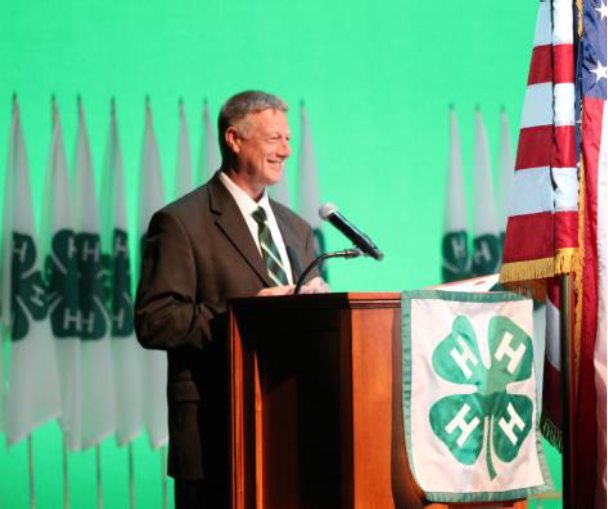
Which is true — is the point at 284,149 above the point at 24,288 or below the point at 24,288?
above

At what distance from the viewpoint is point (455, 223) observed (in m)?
6.52

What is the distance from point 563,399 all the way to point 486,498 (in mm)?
391

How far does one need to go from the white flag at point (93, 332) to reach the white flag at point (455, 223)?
2.24 metres

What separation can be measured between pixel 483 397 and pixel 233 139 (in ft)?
4.38

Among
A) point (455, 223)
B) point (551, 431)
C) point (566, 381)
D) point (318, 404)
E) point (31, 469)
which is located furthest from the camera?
point (455, 223)

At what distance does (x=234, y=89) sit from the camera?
6.75 meters

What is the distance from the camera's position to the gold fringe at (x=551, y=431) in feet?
10.3

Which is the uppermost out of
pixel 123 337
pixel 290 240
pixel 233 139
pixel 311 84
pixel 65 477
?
pixel 311 84

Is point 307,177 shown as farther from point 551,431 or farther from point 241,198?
point 551,431

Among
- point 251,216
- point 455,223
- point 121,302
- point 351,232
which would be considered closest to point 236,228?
point 251,216

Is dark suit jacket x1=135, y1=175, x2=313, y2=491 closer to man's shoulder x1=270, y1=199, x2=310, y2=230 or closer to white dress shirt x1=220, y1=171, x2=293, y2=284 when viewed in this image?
white dress shirt x1=220, y1=171, x2=293, y2=284

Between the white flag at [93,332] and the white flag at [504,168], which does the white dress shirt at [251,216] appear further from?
the white flag at [504,168]

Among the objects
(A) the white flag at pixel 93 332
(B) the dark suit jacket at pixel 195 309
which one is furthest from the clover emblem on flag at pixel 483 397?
(A) the white flag at pixel 93 332

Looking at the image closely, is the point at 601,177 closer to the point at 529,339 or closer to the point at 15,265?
the point at 529,339
